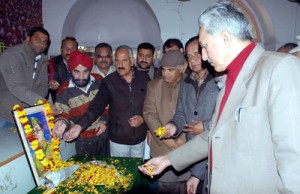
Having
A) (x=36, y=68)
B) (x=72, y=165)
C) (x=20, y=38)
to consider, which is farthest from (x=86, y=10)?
(x=72, y=165)

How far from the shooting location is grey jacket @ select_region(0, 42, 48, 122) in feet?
11.5

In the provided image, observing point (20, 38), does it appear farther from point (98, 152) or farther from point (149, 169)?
point (149, 169)

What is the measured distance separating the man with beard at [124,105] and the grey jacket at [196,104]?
67 cm

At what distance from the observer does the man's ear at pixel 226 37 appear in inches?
56.4

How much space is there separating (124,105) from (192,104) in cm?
98

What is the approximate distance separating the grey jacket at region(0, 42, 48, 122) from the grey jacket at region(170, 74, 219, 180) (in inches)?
68.0

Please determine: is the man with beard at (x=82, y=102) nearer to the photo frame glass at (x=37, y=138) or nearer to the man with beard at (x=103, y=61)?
the photo frame glass at (x=37, y=138)

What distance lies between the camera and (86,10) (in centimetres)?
838

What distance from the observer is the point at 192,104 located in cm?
297

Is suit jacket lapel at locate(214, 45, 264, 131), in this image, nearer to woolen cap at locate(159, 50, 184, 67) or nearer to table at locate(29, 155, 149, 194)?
table at locate(29, 155, 149, 194)

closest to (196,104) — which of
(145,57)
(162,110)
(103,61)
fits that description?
(162,110)

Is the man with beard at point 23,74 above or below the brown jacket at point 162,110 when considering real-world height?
above

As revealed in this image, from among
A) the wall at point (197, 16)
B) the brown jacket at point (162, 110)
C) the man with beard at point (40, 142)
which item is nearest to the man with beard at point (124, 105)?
the brown jacket at point (162, 110)

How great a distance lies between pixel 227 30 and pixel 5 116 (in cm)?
330
